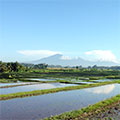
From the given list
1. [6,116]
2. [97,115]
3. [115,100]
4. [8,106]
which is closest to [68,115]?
[97,115]

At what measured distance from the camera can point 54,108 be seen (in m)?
15.4

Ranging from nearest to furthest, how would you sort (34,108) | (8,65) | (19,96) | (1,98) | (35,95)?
(34,108), (1,98), (19,96), (35,95), (8,65)

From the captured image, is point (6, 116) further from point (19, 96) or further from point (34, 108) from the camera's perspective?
point (19, 96)

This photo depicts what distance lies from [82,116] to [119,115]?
3569 millimetres

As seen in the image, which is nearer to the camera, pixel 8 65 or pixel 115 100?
pixel 115 100

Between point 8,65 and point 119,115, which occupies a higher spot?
point 8,65

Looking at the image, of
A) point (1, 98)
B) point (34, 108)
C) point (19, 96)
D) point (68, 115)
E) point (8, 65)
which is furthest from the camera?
point (8, 65)

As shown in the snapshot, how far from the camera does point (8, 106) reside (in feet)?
50.3

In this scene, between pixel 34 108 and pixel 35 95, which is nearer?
pixel 34 108

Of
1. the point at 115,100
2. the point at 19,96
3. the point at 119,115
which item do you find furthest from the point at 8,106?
the point at 115,100

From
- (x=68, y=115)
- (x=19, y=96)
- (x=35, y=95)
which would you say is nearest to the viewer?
(x=68, y=115)

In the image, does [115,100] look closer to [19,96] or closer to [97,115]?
[97,115]

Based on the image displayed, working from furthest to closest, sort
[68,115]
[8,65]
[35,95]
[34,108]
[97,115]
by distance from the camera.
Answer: [8,65]
[35,95]
[34,108]
[97,115]
[68,115]

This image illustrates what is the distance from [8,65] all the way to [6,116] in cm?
6242
